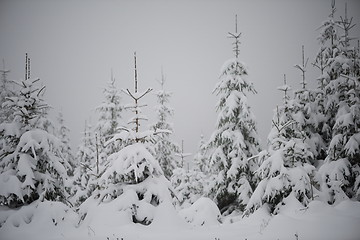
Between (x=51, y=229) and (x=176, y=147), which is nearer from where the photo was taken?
(x=51, y=229)

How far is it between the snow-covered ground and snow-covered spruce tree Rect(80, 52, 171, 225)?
27 cm

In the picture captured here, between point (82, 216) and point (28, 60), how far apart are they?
6.88m

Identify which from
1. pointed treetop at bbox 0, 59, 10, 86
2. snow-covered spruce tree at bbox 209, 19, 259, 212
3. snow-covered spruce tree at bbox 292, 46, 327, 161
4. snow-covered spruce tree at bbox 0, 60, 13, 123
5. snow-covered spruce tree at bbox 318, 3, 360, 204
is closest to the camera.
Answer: snow-covered spruce tree at bbox 318, 3, 360, 204

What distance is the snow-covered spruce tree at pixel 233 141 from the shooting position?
53.9 feet

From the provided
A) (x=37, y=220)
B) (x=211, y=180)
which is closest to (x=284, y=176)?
(x=211, y=180)

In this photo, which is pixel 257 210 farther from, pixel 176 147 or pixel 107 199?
pixel 176 147

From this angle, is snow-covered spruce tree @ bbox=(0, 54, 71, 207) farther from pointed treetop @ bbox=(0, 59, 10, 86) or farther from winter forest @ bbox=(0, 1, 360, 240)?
pointed treetop @ bbox=(0, 59, 10, 86)

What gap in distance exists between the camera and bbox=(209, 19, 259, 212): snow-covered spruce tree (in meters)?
16.4

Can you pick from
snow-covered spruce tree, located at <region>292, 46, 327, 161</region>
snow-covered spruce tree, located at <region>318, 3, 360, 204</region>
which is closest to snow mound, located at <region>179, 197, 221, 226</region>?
snow-covered spruce tree, located at <region>318, 3, 360, 204</region>

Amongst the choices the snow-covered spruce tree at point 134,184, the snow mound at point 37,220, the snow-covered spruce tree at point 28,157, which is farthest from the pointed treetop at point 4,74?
the snow-covered spruce tree at point 134,184

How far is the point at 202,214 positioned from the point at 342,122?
8845 mm

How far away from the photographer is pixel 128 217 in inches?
370

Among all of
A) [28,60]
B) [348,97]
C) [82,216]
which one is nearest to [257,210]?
[82,216]

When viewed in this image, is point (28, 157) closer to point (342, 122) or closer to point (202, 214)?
point (202, 214)
